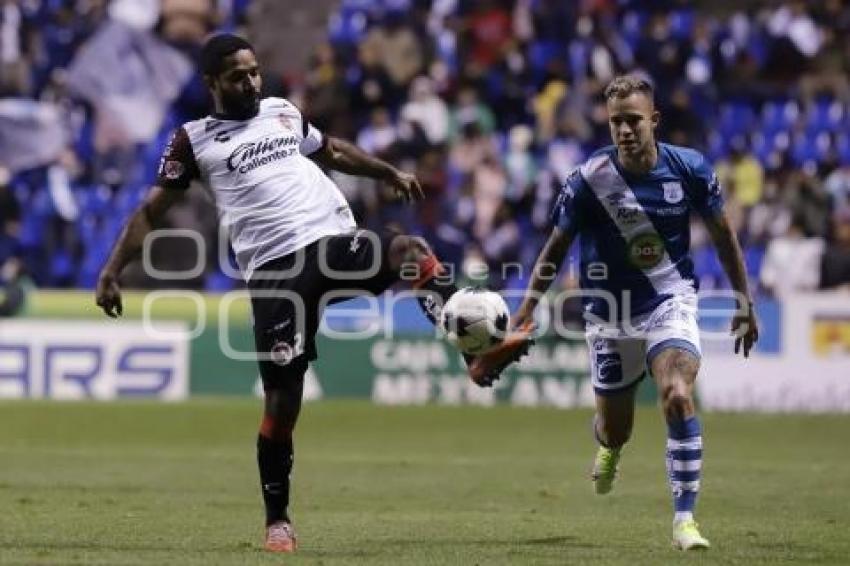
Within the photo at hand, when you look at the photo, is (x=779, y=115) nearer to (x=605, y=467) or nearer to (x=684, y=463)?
(x=605, y=467)

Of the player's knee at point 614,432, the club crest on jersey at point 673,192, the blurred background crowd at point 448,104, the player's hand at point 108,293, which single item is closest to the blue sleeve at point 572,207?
the club crest on jersey at point 673,192

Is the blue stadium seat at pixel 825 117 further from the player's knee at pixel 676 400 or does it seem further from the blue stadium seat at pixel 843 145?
the player's knee at pixel 676 400

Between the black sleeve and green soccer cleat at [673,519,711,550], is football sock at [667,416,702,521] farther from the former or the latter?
the black sleeve

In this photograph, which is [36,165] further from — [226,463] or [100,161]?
[226,463]

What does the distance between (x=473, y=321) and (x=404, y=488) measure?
190 inches

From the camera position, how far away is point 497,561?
890 centimetres

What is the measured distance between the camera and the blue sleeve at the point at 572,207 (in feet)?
33.6

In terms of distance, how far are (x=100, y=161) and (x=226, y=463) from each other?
12494mm

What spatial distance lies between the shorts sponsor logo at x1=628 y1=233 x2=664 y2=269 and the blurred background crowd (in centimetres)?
1326

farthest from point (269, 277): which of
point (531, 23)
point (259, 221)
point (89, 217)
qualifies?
point (531, 23)

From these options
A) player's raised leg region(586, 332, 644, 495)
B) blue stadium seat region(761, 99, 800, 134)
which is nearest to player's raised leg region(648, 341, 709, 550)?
player's raised leg region(586, 332, 644, 495)

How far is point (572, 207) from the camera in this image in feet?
33.7

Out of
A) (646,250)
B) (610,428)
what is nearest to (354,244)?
(646,250)

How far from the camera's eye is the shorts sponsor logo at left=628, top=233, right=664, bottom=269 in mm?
10281
